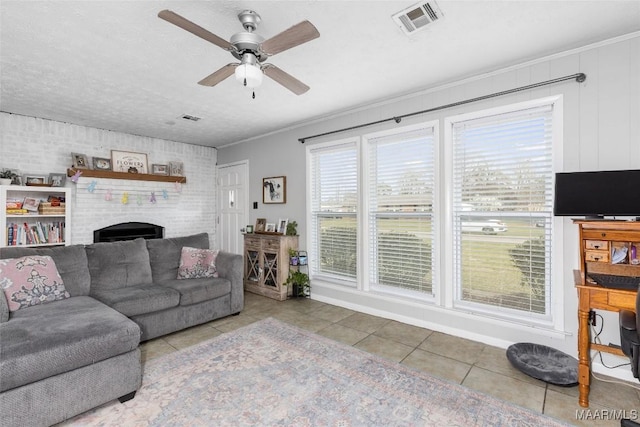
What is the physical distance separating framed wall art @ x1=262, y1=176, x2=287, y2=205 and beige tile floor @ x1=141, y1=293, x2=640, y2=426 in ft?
5.10

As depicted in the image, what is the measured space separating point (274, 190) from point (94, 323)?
123 inches

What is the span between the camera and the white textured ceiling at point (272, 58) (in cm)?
198

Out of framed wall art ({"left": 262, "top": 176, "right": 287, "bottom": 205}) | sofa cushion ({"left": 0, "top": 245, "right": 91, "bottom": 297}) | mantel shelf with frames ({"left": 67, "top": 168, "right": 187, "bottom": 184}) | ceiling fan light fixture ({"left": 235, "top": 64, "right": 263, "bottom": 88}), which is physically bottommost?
sofa cushion ({"left": 0, "top": 245, "right": 91, "bottom": 297})

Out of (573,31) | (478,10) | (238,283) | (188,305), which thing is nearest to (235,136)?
(238,283)

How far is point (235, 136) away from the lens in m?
5.22

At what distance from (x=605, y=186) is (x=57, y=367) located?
3.68 m

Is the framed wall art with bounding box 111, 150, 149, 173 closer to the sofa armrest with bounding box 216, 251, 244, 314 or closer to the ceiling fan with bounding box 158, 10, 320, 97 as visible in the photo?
the sofa armrest with bounding box 216, 251, 244, 314

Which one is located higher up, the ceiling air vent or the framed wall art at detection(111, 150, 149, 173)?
the ceiling air vent

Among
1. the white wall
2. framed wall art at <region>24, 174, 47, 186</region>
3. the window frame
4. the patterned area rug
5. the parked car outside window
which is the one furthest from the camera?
framed wall art at <region>24, 174, 47, 186</region>

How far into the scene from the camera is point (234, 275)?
3.73 m

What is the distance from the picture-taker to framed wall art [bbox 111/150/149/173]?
4848mm

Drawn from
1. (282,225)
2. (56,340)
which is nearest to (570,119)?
(282,225)

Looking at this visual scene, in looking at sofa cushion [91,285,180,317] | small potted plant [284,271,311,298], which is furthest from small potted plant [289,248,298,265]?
sofa cushion [91,285,180,317]

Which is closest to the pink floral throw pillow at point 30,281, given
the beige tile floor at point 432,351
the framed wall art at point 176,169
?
the beige tile floor at point 432,351
